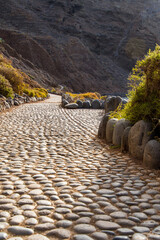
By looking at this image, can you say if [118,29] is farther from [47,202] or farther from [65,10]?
[47,202]

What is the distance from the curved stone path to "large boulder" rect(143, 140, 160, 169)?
21cm

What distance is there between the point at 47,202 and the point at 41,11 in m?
96.8

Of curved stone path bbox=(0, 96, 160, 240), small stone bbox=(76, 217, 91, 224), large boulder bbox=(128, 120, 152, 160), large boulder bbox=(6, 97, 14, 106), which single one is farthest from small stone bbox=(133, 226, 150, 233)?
large boulder bbox=(6, 97, 14, 106)

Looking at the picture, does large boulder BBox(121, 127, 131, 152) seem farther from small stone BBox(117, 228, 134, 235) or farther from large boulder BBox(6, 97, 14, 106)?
large boulder BBox(6, 97, 14, 106)

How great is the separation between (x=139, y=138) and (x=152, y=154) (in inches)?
28.7

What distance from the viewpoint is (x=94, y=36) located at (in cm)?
9662

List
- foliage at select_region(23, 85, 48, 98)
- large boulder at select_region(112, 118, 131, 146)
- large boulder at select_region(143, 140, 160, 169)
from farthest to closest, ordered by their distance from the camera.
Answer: foliage at select_region(23, 85, 48, 98) < large boulder at select_region(112, 118, 131, 146) < large boulder at select_region(143, 140, 160, 169)

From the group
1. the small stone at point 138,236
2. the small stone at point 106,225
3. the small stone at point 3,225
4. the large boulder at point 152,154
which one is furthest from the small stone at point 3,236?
the large boulder at point 152,154

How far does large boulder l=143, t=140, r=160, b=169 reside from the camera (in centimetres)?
512

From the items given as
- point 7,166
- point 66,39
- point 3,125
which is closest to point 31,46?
point 66,39

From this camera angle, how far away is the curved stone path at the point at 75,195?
9.63ft

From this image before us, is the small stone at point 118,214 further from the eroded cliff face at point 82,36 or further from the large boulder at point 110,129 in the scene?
the eroded cliff face at point 82,36

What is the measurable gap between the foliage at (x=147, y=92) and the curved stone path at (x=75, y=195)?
1.12 m

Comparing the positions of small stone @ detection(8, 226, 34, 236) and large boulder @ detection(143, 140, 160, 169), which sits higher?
large boulder @ detection(143, 140, 160, 169)
